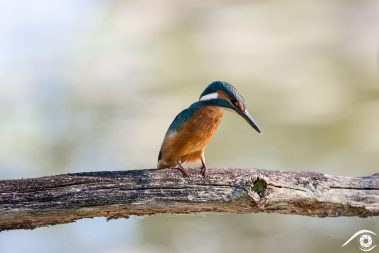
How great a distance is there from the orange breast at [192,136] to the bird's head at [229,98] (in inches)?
3.1

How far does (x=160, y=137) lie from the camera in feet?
29.5

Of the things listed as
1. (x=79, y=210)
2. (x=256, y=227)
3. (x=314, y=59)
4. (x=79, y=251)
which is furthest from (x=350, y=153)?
(x=79, y=210)

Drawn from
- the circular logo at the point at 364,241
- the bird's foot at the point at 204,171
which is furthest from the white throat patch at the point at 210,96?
the circular logo at the point at 364,241

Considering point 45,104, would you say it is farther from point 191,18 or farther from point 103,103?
point 191,18

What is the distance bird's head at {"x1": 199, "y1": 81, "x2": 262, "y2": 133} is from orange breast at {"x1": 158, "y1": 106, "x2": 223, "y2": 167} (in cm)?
8

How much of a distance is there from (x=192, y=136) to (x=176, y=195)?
19.0 inches

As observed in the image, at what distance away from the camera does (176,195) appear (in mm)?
3018

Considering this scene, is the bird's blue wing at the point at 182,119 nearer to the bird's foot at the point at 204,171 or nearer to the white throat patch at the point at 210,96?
the white throat patch at the point at 210,96

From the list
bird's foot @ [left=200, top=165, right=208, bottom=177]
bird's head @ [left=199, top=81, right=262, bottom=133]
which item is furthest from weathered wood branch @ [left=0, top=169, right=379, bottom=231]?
bird's head @ [left=199, top=81, right=262, bottom=133]

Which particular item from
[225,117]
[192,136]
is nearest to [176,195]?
[192,136]

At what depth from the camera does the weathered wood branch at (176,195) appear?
2900 mm

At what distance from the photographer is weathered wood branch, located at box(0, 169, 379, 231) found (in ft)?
9.52

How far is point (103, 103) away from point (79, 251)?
3.67 metres

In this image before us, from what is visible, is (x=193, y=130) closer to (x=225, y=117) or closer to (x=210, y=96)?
(x=210, y=96)
